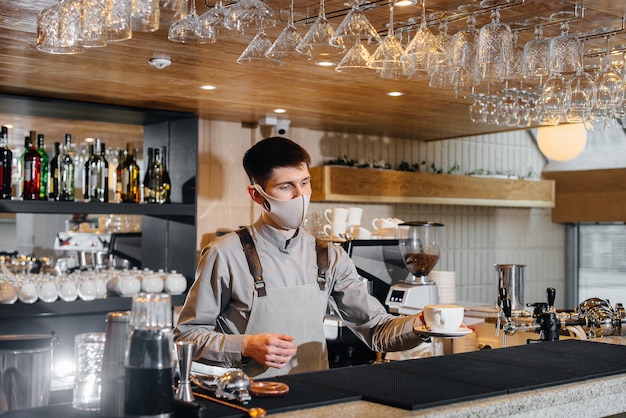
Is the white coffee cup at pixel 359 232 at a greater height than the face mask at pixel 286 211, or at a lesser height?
lesser

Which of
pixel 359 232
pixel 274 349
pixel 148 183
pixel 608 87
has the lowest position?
pixel 274 349

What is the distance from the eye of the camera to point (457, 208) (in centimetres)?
815

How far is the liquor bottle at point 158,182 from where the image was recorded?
5.76 m

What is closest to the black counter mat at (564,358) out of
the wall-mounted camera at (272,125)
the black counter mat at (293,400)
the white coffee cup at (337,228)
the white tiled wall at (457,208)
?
the black counter mat at (293,400)

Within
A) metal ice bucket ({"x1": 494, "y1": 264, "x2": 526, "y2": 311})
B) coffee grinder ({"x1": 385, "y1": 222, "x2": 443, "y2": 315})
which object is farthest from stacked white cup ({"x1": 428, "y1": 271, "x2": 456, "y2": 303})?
metal ice bucket ({"x1": 494, "y1": 264, "x2": 526, "y2": 311})

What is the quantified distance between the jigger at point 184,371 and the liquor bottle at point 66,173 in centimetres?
375

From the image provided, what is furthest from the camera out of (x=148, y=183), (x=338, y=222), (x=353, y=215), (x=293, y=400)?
(x=353, y=215)

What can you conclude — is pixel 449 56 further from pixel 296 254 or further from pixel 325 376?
pixel 325 376

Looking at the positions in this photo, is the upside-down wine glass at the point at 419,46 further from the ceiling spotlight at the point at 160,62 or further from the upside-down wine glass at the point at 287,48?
the ceiling spotlight at the point at 160,62

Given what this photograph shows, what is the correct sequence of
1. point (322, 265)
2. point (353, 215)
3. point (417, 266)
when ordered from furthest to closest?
point (353, 215) < point (417, 266) < point (322, 265)

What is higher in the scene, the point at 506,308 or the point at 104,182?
the point at 104,182

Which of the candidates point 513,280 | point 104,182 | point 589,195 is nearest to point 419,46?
point 513,280

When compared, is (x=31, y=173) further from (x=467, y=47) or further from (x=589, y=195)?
(x=589, y=195)

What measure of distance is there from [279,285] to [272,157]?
433 mm
